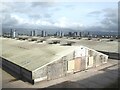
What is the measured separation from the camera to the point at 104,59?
3678 centimetres

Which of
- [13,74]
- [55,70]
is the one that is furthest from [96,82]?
[13,74]

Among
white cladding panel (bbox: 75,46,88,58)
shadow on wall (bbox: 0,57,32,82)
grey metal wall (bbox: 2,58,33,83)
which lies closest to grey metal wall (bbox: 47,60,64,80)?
grey metal wall (bbox: 2,58,33,83)

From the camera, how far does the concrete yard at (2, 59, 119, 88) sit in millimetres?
24737

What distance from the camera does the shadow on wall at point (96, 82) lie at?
2420cm

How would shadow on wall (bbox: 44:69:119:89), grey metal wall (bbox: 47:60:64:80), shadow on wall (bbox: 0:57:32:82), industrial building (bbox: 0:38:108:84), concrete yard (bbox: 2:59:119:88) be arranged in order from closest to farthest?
shadow on wall (bbox: 44:69:119:89), concrete yard (bbox: 2:59:119:88), industrial building (bbox: 0:38:108:84), grey metal wall (bbox: 47:60:64:80), shadow on wall (bbox: 0:57:32:82)

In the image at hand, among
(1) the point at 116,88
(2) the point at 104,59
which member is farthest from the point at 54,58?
(2) the point at 104,59

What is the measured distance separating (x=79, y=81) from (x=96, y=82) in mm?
2330

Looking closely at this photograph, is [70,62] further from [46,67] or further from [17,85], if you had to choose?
[17,85]

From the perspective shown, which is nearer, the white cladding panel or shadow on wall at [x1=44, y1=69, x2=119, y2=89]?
shadow on wall at [x1=44, y1=69, x2=119, y2=89]

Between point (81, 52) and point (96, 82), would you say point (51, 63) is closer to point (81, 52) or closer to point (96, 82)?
point (96, 82)

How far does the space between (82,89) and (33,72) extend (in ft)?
22.4

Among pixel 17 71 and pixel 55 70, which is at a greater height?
pixel 55 70

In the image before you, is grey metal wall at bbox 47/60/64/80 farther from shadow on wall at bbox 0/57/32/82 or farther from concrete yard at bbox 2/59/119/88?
shadow on wall at bbox 0/57/32/82

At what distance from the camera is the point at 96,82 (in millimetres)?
25656
